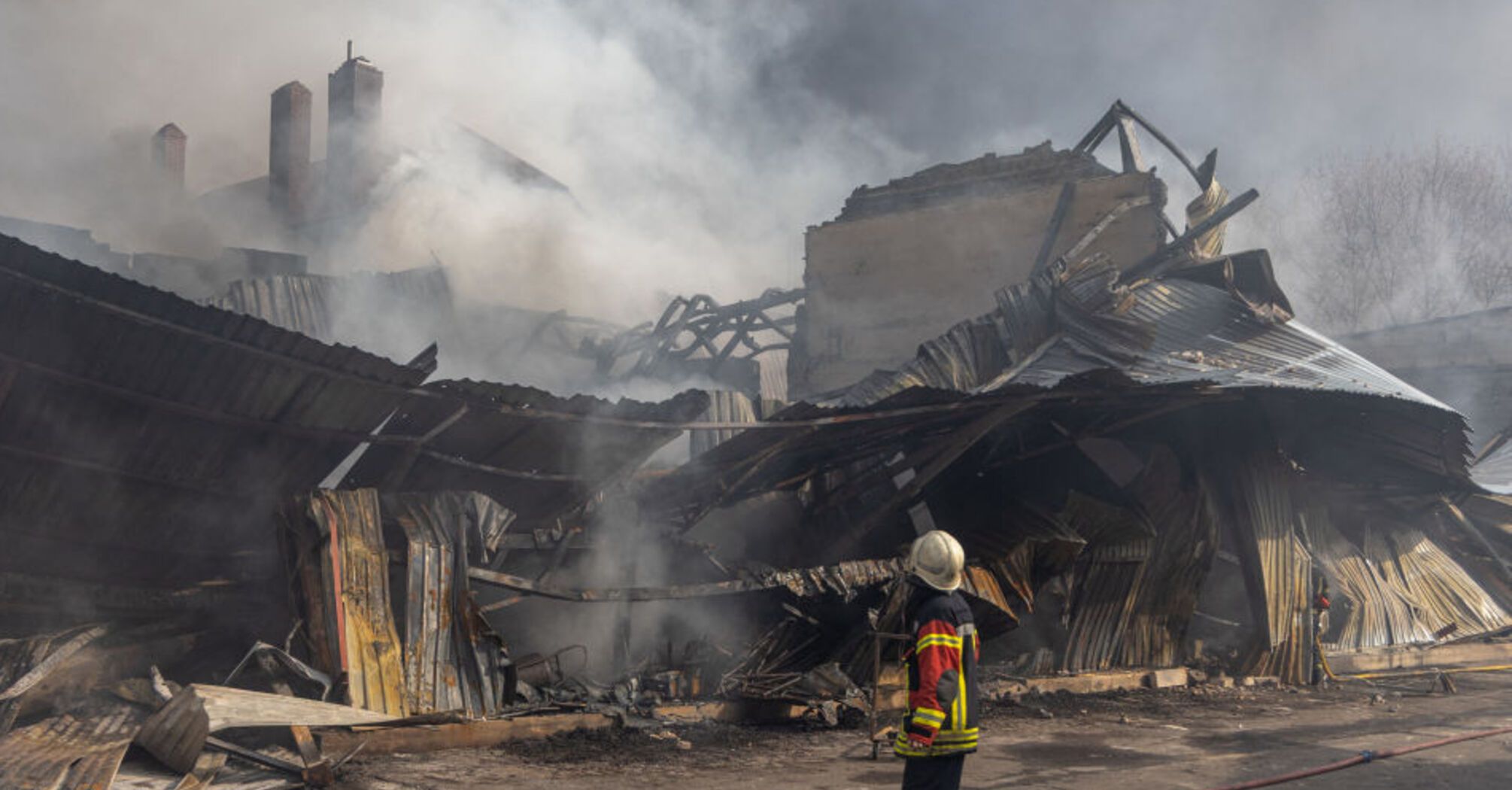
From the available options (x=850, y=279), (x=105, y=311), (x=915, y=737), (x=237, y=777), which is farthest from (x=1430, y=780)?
(x=850, y=279)

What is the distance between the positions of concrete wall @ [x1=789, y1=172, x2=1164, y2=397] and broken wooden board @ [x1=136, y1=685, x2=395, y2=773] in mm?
14338

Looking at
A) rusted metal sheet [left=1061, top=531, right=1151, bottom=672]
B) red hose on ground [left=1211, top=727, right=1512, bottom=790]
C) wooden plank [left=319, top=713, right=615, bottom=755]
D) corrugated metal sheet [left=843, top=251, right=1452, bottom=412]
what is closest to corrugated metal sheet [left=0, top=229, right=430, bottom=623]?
wooden plank [left=319, top=713, right=615, bottom=755]

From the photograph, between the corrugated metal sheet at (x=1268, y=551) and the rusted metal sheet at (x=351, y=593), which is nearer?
the rusted metal sheet at (x=351, y=593)

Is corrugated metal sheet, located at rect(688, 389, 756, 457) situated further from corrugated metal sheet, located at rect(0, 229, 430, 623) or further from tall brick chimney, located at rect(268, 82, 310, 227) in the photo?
tall brick chimney, located at rect(268, 82, 310, 227)

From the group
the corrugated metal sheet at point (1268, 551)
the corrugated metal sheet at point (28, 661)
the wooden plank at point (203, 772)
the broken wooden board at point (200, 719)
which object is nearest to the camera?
the wooden plank at point (203, 772)

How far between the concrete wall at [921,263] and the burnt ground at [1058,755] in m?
9.66

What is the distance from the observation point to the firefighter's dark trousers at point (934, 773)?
450 centimetres

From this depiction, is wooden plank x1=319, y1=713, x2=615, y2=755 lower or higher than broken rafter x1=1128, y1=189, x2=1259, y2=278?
lower

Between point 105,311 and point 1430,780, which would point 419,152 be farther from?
point 1430,780

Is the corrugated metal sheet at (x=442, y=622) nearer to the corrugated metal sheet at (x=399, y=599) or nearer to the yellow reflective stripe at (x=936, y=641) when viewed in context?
the corrugated metal sheet at (x=399, y=599)

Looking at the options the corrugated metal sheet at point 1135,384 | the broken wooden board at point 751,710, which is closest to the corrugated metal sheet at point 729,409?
the corrugated metal sheet at point 1135,384

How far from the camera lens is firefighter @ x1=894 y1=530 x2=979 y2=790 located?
14.4 ft

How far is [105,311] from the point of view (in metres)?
5.86

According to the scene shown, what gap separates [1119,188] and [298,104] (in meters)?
Result: 13.6
